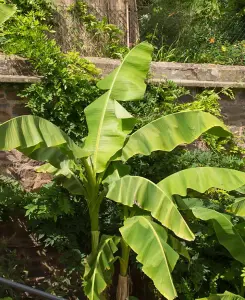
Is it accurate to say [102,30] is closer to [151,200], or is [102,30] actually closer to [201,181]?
[201,181]

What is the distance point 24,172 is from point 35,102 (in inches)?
35.2

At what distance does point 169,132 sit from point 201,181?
23.2 inches

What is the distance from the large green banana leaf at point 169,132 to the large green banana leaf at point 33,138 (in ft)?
2.15

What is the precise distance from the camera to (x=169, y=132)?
5090 mm

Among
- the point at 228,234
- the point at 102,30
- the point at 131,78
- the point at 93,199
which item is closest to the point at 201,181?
the point at 228,234

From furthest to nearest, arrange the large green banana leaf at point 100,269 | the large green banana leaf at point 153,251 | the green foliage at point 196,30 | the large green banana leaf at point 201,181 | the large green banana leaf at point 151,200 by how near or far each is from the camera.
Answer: the green foliage at point 196,30, the large green banana leaf at point 201,181, the large green banana leaf at point 100,269, the large green banana leaf at point 151,200, the large green banana leaf at point 153,251

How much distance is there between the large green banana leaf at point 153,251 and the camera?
165 inches

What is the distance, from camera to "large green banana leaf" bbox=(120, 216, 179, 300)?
13.8 ft

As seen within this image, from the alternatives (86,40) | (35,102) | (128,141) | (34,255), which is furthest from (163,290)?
(86,40)

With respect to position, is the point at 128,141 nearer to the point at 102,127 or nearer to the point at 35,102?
the point at 102,127

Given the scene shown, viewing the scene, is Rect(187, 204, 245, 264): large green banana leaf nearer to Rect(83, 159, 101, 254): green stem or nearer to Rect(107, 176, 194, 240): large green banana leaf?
Rect(107, 176, 194, 240): large green banana leaf

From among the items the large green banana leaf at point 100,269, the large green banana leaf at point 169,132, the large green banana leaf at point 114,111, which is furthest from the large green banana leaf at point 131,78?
the large green banana leaf at point 100,269

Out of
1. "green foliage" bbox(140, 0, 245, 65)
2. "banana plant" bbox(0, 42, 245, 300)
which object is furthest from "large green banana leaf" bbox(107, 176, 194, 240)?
"green foliage" bbox(140, 0, 245, 65)

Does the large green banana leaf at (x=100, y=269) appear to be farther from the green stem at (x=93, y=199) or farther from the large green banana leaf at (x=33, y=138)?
the large green banana leaf at (x=33, y=138)
